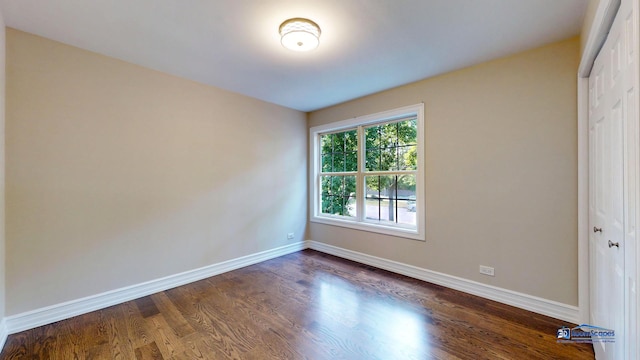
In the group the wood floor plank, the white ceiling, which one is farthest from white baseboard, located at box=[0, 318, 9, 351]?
the white ceiling

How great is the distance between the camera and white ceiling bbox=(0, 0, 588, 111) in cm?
184

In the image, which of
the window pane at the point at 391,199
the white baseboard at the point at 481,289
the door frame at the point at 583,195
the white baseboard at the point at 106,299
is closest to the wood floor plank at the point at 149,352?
the white baseboard at the point at 106,299

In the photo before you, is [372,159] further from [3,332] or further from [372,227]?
[3,332]

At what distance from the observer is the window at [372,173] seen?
11.1 feet

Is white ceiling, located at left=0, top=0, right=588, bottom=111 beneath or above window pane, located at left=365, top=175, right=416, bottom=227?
above

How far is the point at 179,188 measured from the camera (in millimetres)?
3076

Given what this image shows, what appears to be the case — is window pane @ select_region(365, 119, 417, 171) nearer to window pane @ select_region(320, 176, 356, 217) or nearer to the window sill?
window pane @ select_region(320, 176, 356, 217)

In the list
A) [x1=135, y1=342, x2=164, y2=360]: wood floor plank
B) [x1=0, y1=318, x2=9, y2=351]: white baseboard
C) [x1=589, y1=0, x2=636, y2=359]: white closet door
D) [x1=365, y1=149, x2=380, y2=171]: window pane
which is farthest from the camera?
[x1=365, y1=149, x2=380, y2=171]: window pane

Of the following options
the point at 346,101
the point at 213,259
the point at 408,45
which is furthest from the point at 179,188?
the point at 408,45

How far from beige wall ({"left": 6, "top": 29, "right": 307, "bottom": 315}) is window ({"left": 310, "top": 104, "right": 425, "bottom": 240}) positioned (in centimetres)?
121

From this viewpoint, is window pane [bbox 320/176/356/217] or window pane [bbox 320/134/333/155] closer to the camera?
window pane [bbox 320/176/356/217]

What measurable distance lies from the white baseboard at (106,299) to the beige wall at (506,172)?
8.04 feet

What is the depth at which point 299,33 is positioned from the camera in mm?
1994

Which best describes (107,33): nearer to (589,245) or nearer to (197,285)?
(197,285)
